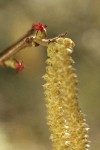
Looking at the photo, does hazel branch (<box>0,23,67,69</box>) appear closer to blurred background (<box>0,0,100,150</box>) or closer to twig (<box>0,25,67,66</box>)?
twig (<box>0,25,67,66</box>)

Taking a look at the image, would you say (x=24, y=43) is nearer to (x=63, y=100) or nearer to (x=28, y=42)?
(x=28, y=42)

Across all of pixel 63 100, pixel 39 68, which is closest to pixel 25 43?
pixel 63 100

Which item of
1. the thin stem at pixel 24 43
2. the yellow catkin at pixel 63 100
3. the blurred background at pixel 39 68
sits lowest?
the yellow catkin at pixel 63 100

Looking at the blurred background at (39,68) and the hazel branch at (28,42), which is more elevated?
the blurred background at (39,68)

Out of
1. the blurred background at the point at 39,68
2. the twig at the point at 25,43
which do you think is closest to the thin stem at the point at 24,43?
the twig at the point at 25,43

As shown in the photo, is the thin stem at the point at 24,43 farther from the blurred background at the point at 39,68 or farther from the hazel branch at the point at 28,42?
the blurred background at the point at 39,68

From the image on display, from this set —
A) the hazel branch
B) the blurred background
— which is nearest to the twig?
the hazel branch

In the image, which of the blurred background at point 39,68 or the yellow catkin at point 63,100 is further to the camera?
the blurred background at point 39,68
